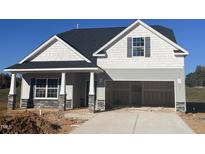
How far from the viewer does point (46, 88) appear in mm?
17797

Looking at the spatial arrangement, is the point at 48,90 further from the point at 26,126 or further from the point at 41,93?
the point at 26,126

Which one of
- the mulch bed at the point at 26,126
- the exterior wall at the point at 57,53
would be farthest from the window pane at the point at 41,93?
the mulch bed at the point at 26,126

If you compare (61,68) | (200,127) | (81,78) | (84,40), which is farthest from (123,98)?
(200,127)

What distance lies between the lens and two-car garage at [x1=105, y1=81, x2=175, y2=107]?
2056 cm

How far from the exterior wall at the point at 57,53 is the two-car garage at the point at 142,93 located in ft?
15.7

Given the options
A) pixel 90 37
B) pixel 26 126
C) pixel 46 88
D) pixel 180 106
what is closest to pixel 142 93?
pixel 180 106

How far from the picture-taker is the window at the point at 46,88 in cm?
1762

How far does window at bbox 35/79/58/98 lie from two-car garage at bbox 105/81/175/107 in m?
5.18

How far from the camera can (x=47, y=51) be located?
18.1m

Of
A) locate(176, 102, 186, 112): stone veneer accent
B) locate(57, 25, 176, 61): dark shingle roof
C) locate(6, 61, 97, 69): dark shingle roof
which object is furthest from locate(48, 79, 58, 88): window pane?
locate(176, 102, 186, 112): stone veneer accent

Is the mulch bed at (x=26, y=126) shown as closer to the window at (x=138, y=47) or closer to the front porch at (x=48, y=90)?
the front porch at (x=48, y=90)

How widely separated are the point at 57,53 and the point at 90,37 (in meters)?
4.50
